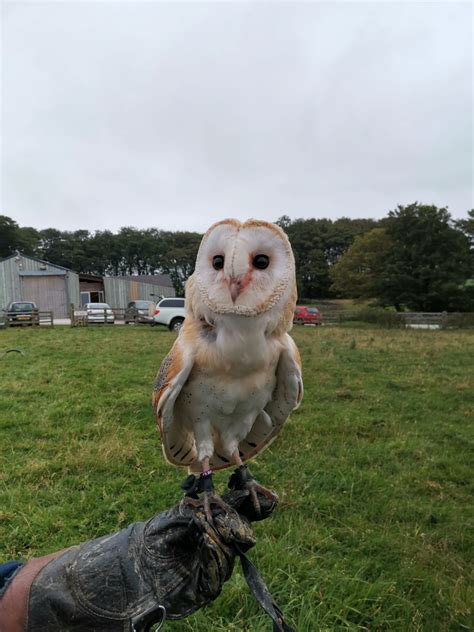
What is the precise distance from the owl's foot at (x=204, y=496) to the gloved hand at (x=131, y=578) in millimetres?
35

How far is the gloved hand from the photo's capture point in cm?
128

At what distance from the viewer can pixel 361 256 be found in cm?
3456

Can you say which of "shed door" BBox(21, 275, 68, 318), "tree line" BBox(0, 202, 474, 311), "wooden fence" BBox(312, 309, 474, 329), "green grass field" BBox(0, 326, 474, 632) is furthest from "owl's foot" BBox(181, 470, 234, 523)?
"shed door" BBox(21, 275, 68, 318)

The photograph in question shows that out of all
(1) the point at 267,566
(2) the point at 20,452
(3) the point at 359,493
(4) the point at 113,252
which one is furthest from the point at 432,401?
(4) the point at 113,252

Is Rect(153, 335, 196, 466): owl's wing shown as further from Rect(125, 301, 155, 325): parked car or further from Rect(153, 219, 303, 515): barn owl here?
Rect(125, 301, 155, 325): parked car

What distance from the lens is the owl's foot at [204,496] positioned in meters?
1.47

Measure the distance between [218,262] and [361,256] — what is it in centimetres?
3506

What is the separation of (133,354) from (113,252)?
44228 millimetres

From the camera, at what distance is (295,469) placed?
3.98 metres

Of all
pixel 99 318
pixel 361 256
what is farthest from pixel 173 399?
pixel 361 256

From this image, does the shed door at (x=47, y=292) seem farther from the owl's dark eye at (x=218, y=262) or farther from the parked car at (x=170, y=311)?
the owl's dark eye at (x=218, y=262)

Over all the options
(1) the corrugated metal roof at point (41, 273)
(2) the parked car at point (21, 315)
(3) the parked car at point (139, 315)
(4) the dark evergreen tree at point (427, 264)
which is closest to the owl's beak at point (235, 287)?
(3) the parked car at point (139, 315)

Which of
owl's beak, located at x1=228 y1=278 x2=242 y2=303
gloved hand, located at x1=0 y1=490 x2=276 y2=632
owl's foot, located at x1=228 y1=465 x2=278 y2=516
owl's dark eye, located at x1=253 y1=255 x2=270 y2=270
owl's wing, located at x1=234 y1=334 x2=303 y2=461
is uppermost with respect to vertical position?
owl's dark eye, located at x1=253 y1=255 x2=270 y2=270

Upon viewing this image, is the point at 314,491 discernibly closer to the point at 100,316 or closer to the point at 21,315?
the point at 100,316
